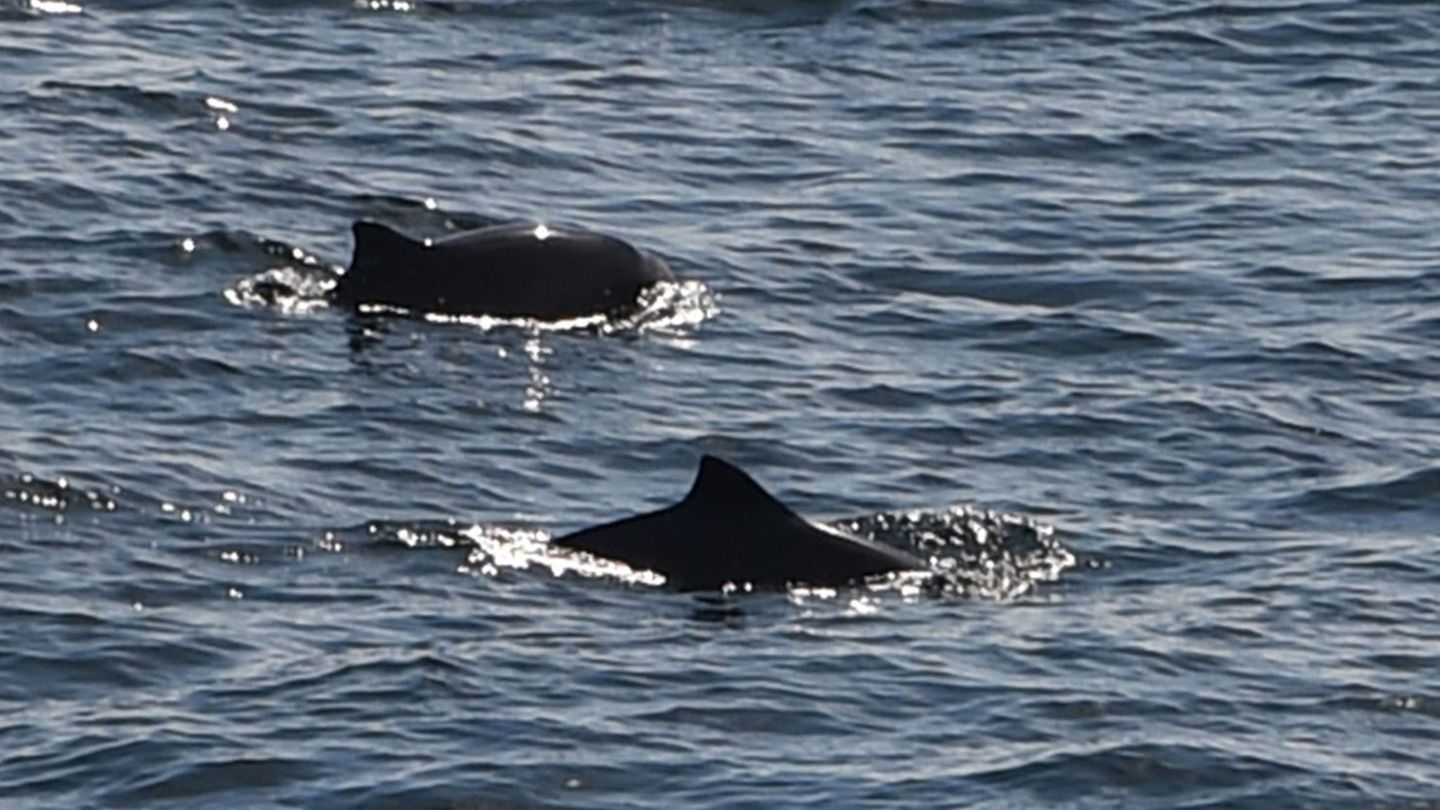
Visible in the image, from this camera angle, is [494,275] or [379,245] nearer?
[379,245]

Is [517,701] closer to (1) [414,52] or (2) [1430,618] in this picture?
(2) [1430,618]

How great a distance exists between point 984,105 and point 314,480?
1108 cm

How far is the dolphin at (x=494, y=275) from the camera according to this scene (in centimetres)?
2411

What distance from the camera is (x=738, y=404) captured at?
22.3 metres

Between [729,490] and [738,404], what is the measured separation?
11.2ft

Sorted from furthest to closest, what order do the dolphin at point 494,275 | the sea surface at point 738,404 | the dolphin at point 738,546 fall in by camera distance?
the dolphin at point 494,275 → the dolphin at point 738,546 → the sea surface at point 738,404

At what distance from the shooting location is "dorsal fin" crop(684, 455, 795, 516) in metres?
18.9

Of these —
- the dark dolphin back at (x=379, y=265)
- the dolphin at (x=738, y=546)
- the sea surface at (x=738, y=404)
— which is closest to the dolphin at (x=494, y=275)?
the dark dolphin back at (x=379, y=265)

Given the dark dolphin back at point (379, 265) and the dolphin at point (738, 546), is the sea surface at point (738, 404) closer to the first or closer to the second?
the dolphin at point (738, 546)

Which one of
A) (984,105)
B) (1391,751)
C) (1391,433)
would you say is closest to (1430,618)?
(1391,751)

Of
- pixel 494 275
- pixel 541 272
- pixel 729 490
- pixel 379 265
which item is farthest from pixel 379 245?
pixel 729 490

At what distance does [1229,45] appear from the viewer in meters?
32.9

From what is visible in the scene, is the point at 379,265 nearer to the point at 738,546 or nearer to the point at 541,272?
the point at 541,272

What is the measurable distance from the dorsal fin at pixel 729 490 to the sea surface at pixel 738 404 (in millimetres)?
246
